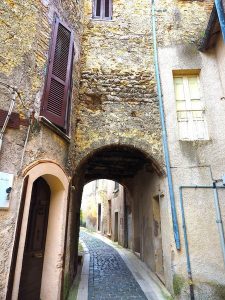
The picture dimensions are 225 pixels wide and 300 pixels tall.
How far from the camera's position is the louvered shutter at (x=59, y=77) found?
4387mm

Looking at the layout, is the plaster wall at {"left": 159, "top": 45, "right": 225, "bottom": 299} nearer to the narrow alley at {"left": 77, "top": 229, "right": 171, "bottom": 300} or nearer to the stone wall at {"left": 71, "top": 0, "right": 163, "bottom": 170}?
the stone wall at {"left": 71, "top": 0, "right": 163, "bottom": 170}

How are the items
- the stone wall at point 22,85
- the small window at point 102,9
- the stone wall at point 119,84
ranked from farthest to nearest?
the small window at point 102,9 → the stone wall at point 119,84 → the stone wall at point 22,85

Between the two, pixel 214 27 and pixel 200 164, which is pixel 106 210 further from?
pixel 214 27

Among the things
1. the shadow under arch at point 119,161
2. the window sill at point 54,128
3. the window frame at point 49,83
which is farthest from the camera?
the shadow under arch at point 119,161

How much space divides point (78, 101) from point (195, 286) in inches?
187

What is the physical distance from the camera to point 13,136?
3541 millimetres

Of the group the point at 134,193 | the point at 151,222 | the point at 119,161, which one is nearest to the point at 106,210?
the point at 134,193

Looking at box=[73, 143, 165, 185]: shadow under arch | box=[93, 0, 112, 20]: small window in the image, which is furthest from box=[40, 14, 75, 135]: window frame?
box=[93, 0, 112, 20]: small window

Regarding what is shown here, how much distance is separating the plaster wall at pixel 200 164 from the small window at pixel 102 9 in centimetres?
223

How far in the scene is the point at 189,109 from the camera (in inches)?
229

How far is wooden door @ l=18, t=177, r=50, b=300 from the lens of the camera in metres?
3.91

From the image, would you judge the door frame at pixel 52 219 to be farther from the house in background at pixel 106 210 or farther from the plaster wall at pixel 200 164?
the house in background at pixel 106 210

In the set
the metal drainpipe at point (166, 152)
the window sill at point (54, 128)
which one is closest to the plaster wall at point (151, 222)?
the metal drainpipe at point (166, 152)

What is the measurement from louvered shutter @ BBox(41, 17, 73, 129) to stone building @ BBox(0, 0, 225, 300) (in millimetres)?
24
